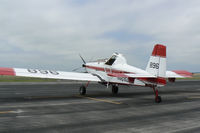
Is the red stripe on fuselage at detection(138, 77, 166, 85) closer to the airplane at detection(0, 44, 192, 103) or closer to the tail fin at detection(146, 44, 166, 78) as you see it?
the airplane at detection(0, 44, 192, 103)

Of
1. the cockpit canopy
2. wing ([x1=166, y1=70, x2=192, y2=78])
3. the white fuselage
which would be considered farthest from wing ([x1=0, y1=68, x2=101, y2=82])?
wing ([x1=166, y1=70, x2=192, y2=78])

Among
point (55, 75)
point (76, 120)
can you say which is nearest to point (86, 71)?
point (55, 75)

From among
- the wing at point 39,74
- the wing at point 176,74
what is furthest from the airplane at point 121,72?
the wing at point 176,74

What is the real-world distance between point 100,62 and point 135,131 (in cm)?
1200

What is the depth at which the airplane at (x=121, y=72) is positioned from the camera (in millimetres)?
12781

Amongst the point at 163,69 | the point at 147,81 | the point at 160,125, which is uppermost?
the point at 163,69

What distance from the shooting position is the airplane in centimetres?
1278

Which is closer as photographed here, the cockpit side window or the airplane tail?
the airplane tail

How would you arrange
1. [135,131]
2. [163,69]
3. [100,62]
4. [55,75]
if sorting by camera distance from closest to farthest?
[135,131], [163,69], [55,75], [100,62]

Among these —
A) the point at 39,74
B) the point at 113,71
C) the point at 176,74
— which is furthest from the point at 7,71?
the point at 176,74

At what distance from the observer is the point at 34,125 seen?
21.7 ft

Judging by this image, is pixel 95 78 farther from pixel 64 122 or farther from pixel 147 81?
A: pixel 64 122

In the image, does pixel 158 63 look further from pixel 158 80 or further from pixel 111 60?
pixel 111 60

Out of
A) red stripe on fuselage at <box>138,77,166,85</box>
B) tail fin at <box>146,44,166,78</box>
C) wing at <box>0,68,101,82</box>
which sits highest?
tail fin at <box>146,44,166,78</box>
